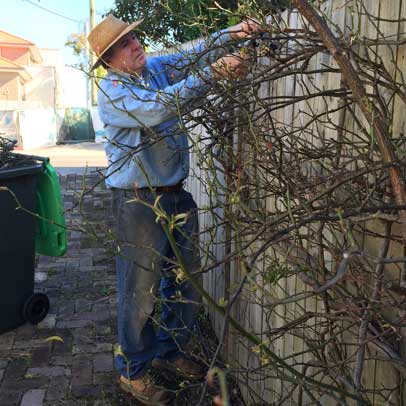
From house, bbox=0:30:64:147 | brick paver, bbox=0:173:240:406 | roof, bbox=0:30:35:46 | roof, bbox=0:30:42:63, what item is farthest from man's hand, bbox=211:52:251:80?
roof, bbox=0:30:35:46

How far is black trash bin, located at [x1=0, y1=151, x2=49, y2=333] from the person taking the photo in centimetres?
390

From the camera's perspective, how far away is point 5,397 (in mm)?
3348

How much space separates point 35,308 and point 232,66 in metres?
2.79

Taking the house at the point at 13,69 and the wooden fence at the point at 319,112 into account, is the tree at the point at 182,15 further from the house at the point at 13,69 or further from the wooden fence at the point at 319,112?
the house at the point at 13,69

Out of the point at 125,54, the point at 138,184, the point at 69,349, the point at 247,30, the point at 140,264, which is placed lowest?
the point at 69,349

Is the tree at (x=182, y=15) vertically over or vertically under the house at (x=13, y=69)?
under

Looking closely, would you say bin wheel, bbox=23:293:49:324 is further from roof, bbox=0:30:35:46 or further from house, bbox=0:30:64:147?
roof, bbox=0:30:35:46

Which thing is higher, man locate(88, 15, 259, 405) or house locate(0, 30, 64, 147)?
house locate(0, 30, 64, 147)

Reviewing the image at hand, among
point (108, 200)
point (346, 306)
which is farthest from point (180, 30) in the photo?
point (346, 306)

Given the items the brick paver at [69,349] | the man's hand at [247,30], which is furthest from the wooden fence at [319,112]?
the brick paver at [69,349]

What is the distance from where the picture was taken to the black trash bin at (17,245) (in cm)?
390

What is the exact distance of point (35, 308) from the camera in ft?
14.1

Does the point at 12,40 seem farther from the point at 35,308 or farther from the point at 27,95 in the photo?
the point at 35,308

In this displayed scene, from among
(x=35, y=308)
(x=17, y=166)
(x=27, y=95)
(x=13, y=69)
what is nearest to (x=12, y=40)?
(x=27, y=95)
